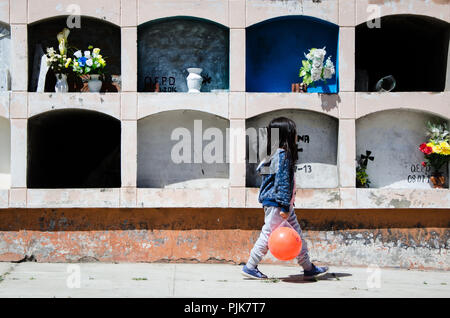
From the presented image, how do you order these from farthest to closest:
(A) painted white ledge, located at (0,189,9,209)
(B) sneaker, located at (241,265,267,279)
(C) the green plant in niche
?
(C) the green plant in niche
(A) painted white ledge, located at (0,189,9,209)
(B) sneaker, located at (241,265,267,279)

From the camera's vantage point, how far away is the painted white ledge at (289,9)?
6.55 meters

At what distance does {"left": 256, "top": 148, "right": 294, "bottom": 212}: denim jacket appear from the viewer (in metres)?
5.21

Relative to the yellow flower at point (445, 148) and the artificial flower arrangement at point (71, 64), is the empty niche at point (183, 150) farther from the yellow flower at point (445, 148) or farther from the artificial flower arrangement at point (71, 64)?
the yellow flower at point (445, 148)

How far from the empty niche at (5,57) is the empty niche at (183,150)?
165 centimetres

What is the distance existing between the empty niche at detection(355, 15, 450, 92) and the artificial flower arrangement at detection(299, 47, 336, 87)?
2.62ft

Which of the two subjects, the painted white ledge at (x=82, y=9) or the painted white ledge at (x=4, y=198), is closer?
the painted white ledge at (x=4, y=198)

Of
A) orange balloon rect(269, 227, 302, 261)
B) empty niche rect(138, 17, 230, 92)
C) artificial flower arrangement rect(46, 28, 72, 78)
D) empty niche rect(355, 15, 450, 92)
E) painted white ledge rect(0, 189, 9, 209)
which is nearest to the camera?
orange balloon rect(269, 227, 302, 261)


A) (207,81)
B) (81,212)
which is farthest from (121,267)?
(207,81)

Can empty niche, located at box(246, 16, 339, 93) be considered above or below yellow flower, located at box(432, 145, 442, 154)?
above

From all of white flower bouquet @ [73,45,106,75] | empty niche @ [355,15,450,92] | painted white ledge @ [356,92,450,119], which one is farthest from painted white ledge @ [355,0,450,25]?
white flower bouquet @ [73,45,106,75]

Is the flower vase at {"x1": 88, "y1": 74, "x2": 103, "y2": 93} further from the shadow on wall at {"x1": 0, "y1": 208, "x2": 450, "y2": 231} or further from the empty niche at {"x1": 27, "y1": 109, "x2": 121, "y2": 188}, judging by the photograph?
the shadow on wall at {"x1": 0, "y1": 208, "x2": 450, "y2": 231}

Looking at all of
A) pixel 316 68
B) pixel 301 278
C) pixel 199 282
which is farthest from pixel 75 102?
pixel 301 278

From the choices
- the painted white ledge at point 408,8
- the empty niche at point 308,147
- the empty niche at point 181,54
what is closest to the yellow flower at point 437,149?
the empty niche at point 308,147

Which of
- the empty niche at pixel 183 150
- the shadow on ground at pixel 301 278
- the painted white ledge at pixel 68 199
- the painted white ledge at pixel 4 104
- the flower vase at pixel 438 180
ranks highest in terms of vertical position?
the painted white ledge at pixel 4 104
